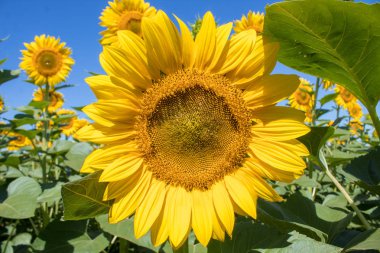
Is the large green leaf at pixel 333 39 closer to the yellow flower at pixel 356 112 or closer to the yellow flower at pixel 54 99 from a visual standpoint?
the yellow flower at pixel 54 99

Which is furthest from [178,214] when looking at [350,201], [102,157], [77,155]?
[77,155]

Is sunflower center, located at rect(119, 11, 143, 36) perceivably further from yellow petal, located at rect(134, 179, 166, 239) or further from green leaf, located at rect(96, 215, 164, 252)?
yellow petal, located at rect(134, 179, 166, 239)

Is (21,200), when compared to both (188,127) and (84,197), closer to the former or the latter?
(84,197)

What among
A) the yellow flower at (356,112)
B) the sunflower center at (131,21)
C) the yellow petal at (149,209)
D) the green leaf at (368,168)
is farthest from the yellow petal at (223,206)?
the yellow flower at (356,112)

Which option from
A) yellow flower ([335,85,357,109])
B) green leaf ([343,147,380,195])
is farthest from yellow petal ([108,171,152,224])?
yellow flower ([335,85,357,109])

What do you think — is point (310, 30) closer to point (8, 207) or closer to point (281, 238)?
point (281, 238)

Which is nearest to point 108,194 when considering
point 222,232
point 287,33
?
point 222,232
